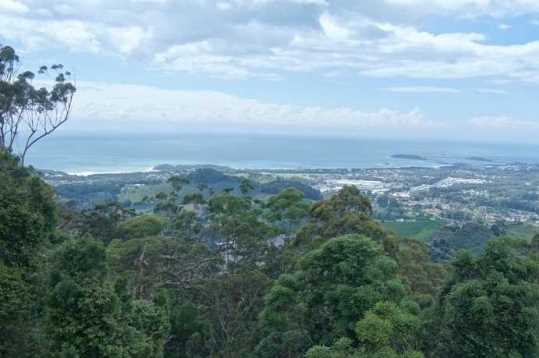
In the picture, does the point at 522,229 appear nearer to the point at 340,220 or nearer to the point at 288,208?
the point at 288,208

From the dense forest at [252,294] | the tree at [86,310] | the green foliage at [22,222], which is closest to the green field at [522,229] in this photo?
the dense forest at [252,294]

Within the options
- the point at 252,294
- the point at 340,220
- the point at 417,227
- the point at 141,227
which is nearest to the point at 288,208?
the point at 340,220

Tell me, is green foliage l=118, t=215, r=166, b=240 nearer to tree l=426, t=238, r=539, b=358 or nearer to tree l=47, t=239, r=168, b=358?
tree l=47, t=239, r=168, b=358

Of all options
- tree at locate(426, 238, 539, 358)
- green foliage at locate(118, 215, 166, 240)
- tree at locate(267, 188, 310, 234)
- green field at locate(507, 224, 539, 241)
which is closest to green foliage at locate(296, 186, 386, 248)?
tree at locate(267, 188, 310, 234)

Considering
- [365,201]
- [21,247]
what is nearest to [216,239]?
[365,201]

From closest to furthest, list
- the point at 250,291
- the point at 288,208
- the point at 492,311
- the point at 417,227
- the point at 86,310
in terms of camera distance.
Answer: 1. the point at 86,310
2. the point at 492,311
3. the point at 250,291
4. the point at 288,208
5. the point at 417,227

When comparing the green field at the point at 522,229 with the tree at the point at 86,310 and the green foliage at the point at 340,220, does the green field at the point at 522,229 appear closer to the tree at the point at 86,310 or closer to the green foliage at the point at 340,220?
the green foliage at the point at 340,220
